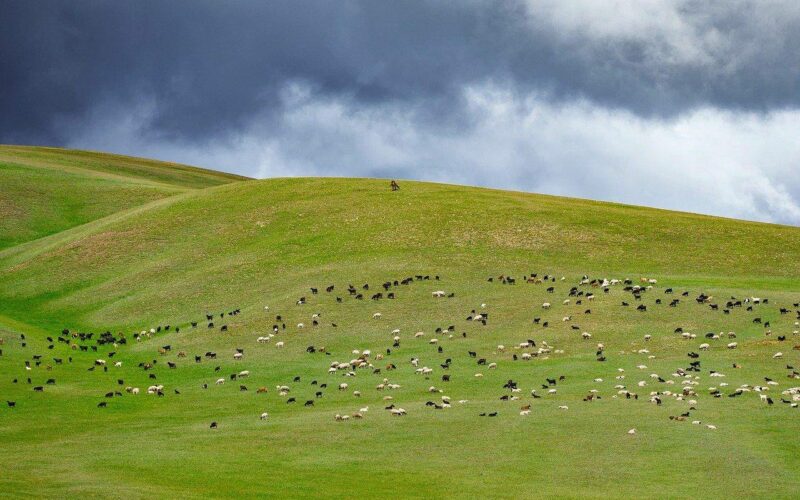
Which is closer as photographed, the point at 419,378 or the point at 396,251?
the point at 419,378

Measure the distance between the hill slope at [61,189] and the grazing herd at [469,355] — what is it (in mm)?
49442

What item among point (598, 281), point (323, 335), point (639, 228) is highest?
point (639, 228)

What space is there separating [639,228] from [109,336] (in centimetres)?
4588

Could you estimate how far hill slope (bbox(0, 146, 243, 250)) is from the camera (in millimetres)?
109625

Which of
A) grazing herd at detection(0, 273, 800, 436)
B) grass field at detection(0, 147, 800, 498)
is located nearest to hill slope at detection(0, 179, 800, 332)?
grass field at detection(0, 147, 800, 498)

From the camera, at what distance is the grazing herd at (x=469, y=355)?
40625 millimetres

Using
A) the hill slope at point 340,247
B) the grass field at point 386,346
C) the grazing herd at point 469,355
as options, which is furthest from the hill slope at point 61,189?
the grazing herd at point 469,355

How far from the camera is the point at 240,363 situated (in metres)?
52.9

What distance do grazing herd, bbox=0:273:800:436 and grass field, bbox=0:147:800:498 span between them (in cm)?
24

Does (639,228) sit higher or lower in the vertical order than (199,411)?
higher

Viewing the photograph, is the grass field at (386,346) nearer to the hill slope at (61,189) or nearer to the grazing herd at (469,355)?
the grazing herd at (469,355)

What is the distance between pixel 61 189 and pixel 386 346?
284 feet

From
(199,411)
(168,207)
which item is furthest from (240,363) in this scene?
(168,207)

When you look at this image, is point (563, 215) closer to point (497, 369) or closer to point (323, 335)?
point (323, 335)
